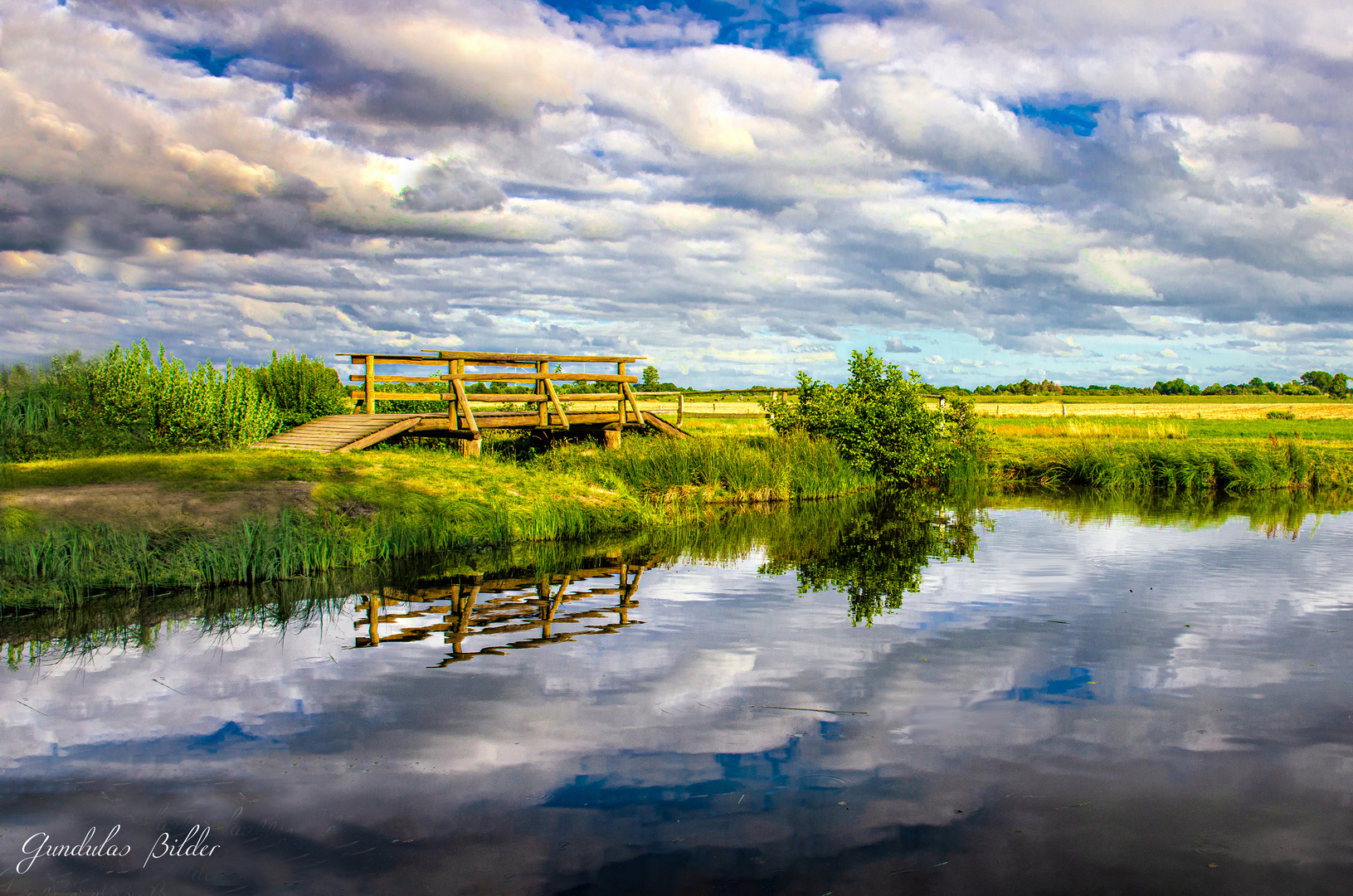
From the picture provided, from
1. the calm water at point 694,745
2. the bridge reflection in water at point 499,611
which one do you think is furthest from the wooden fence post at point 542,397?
the calm water at point 694,745

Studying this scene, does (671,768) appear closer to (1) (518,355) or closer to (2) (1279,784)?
(2) (1279,784)

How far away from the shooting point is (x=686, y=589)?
1148 cm

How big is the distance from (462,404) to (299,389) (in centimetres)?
514

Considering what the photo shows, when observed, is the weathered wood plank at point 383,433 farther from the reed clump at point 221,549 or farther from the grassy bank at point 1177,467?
the grassy bank at point 1177,467

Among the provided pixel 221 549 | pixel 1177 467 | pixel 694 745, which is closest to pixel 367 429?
pixel 221 549

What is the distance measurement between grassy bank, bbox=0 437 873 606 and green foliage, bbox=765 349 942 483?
224 inches

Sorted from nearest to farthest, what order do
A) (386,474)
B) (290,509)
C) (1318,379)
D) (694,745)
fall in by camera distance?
(694,745) < (290,509) < (386,474) < (1318,379)

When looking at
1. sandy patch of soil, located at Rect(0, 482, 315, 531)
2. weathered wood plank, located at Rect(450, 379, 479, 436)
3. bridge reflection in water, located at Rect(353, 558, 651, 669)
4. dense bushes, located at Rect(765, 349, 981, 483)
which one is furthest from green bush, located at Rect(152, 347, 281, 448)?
dense bushes, located at Rect(765, 349, 981, 483)

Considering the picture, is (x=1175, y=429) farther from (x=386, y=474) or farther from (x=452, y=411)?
(x=386, y=474)

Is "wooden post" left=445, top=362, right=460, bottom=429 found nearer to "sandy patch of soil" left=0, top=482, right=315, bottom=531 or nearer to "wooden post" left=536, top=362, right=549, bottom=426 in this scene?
"wooden post" left=536, top=362, right=549, bottom=426

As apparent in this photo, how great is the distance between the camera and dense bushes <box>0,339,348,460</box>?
49.5ft

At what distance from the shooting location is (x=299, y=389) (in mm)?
21547

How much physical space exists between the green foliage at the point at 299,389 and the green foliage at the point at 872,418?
39.7 feet

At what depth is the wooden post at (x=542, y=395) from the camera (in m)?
21.2
